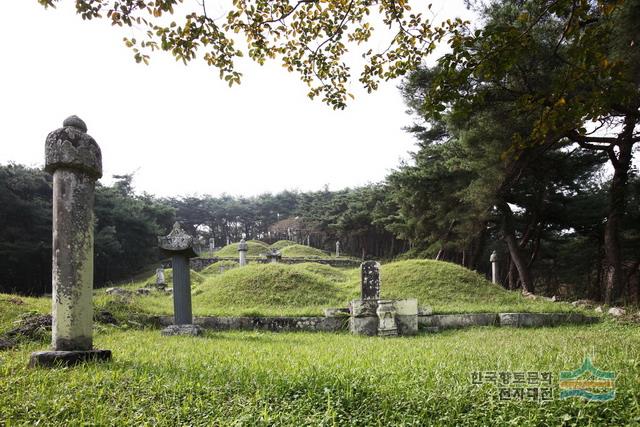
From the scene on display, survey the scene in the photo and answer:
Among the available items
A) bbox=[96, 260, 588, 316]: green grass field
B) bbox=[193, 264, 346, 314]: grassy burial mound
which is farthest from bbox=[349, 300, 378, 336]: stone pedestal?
bbox=[193, 264, 346, 314]: grassy burial mound

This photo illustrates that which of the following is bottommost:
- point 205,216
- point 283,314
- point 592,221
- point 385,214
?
point 283,314

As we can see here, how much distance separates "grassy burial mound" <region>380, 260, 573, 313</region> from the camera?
454 inches

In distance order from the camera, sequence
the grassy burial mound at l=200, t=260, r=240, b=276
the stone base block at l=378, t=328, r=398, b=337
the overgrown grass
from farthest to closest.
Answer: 1. the grassy burial mound at l=200, t=260, r=240, b=276
2. the stone base block at l=378, t=328, r=398, b=337
3. the overgrown grass

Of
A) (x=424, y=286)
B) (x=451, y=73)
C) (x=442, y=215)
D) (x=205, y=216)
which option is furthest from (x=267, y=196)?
(x=451, y=73)

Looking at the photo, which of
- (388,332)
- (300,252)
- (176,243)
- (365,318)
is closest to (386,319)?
(388,332)

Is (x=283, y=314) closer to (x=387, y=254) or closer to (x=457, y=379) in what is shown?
(x=457, y=379)

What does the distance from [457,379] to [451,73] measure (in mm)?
2886

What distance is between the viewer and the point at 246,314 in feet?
32.8

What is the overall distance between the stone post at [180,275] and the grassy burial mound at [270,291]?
3220 millimetres

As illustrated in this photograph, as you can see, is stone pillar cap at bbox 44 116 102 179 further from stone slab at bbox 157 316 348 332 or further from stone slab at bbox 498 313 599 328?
stone slab at bbox 498 313 599 328

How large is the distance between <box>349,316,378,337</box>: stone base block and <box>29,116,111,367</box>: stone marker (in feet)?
18.7

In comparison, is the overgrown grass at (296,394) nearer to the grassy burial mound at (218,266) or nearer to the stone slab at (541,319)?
the stone slab at (541,319)

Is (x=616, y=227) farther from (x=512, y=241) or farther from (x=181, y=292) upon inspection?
(x=181, y=292)

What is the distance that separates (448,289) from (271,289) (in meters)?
5.85
